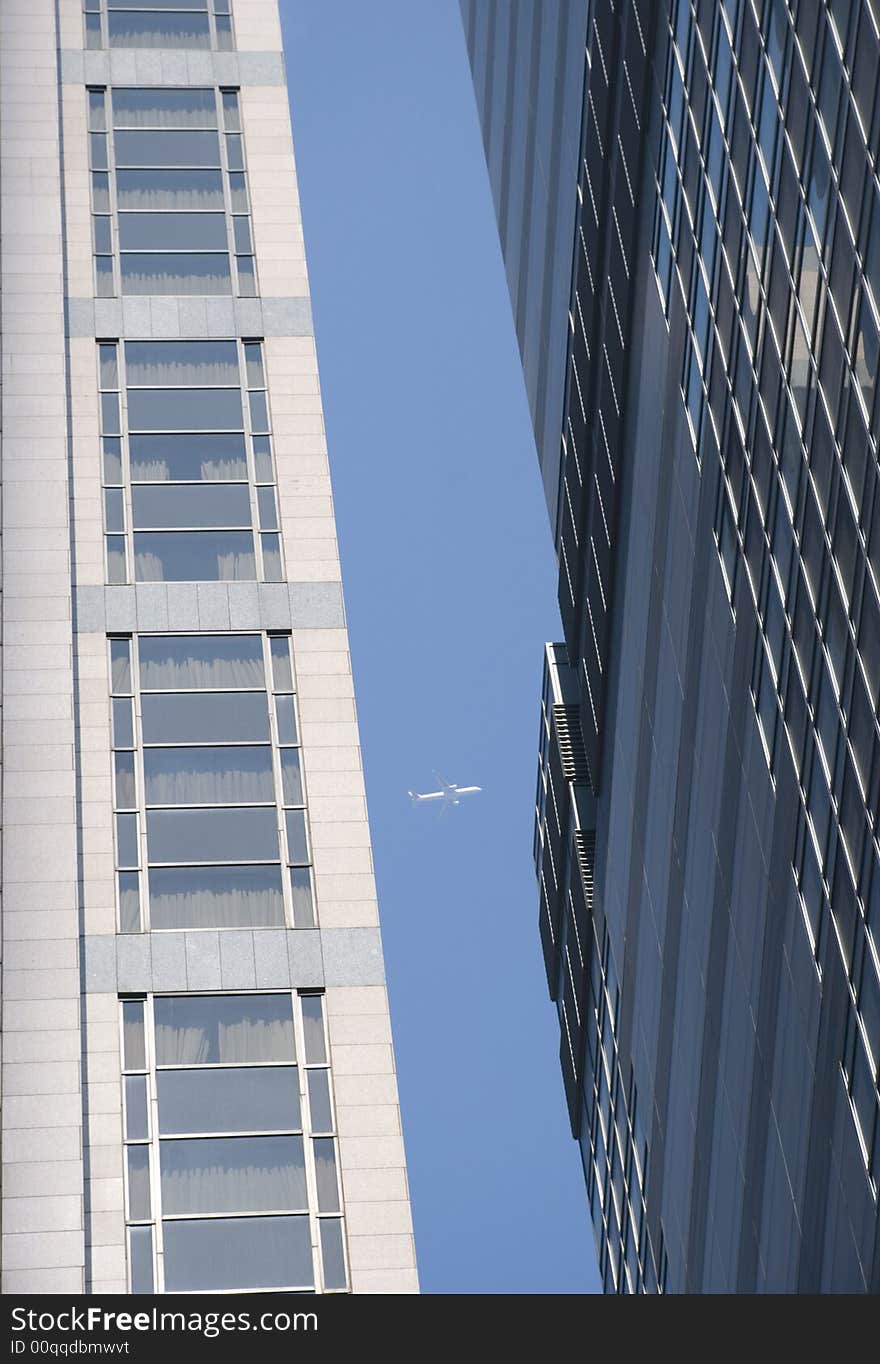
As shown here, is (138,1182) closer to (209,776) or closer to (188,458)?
(209,776)

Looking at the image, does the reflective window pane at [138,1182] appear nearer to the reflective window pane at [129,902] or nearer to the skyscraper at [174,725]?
the skyscraper at [174,725]

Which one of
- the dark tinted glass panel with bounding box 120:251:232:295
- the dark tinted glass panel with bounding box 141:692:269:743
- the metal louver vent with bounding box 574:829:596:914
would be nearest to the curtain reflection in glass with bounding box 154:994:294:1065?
the dark tinted glass panel with bounding box 141:692:269:743

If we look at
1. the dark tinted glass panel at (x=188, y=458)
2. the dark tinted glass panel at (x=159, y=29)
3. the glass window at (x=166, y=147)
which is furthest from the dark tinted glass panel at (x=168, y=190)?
the dark tinted glass panel at (x=188, y=458)

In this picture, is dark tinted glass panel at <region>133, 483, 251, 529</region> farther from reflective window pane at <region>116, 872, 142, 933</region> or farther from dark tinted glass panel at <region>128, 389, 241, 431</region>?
reflective window pane at <region>116, 872, 142, 933</region>

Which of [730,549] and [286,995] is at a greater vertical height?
[730,549]
